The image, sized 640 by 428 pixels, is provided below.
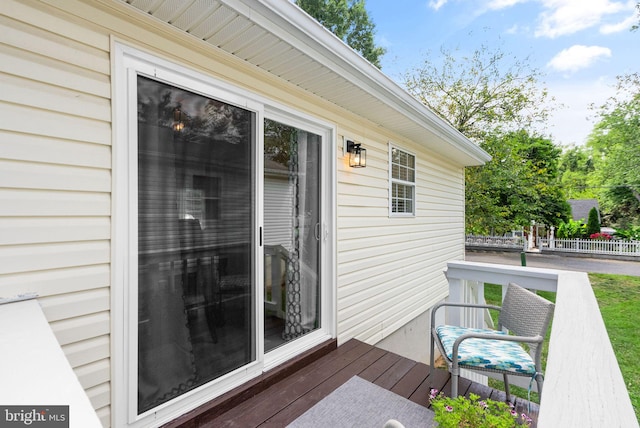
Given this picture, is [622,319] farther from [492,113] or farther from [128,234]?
[128,234]

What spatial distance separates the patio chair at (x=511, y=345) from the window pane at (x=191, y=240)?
137cm

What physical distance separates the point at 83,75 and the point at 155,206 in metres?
0.73

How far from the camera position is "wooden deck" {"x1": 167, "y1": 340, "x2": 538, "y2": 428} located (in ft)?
6.21

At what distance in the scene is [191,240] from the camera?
1875 millimetres

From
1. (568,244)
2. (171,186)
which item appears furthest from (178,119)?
(568,244)

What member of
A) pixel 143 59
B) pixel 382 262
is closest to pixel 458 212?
pixel 382 262

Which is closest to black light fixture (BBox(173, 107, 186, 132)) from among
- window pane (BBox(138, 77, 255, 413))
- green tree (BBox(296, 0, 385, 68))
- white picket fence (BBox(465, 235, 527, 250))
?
window pane (BBox(138, 77, 255, 413))

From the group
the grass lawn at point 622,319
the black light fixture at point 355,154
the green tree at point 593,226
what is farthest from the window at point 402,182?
the green tree at point 593,226

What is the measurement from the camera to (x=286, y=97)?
8.40ft

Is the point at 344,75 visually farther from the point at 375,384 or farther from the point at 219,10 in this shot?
the point at 375,384

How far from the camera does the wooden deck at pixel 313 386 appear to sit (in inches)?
74.5

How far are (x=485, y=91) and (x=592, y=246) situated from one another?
11894 millimetres

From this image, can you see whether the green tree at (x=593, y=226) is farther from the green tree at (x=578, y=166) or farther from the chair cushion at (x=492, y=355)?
the chair cushion at (x=492, y=355)

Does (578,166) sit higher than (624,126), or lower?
higher
